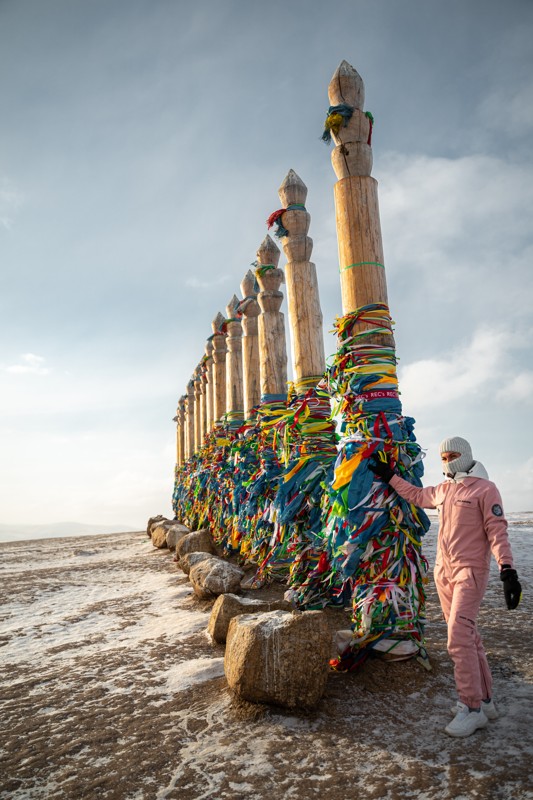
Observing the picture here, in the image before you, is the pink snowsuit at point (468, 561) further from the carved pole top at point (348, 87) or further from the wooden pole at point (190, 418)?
the wooden pole at point (190, 418)

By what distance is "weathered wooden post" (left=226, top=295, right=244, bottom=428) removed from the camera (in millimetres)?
8484

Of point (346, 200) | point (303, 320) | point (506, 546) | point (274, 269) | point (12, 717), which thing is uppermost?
point (274, 269)

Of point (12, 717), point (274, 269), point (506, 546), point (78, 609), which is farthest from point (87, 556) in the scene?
point (506, 546)

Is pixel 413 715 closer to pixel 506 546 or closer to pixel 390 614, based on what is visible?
pixel 390 614

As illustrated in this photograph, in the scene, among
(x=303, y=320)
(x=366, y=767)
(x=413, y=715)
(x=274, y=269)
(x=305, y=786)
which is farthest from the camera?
(x=274, y=269)

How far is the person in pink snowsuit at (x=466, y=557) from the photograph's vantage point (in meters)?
2.25

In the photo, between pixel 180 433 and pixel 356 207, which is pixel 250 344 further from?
pixel 180 433

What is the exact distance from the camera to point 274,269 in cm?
636

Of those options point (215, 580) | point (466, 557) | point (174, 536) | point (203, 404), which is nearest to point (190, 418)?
point (203, 404)

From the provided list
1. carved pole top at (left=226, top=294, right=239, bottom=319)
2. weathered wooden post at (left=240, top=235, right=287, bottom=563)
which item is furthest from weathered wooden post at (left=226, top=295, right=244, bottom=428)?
weathered wooden post at (left=240, top=235, right=287, bottom=563)

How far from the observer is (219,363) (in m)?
10.0

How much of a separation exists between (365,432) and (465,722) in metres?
1.58

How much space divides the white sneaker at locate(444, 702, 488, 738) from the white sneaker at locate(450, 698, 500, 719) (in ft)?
0.23

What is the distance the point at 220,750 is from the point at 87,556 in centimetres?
985
